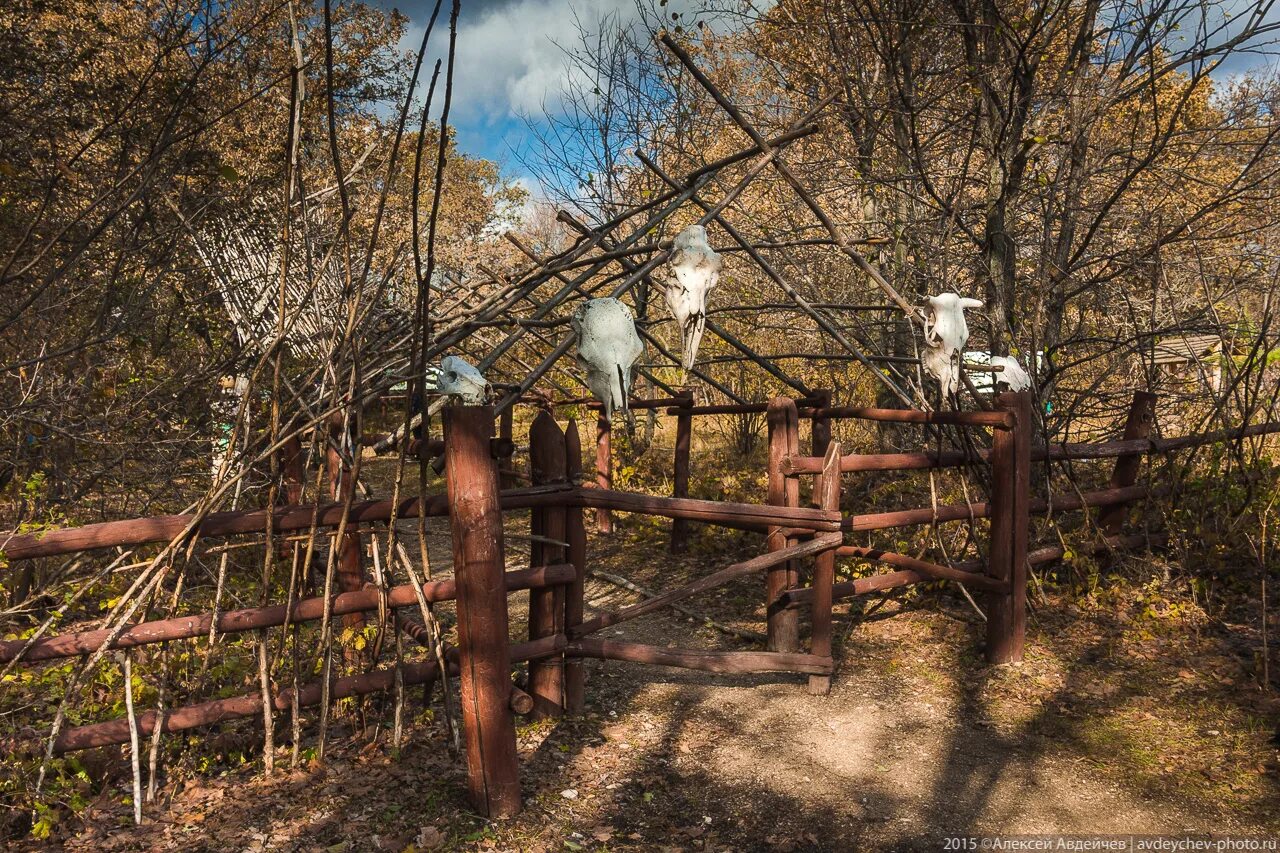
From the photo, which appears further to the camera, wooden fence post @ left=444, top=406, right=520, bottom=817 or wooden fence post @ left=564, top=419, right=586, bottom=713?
wooden fence post @ left=564, top=419, right=586, bottom=713

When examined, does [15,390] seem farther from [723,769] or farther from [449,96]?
[723,769]

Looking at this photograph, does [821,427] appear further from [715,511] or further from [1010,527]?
[715,511]

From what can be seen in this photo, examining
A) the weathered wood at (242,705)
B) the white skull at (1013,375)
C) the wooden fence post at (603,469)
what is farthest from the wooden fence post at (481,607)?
the wooden fence post at (603,469)

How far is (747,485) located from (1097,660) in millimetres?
4362

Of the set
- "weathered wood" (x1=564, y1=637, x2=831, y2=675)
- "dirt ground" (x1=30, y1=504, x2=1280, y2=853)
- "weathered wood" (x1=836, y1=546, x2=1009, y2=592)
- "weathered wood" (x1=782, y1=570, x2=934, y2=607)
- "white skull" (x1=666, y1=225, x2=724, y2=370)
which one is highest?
"white skull" (x1=666, y1=225, x2=724, y2=370)

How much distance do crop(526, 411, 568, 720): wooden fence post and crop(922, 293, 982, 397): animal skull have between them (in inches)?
66.2

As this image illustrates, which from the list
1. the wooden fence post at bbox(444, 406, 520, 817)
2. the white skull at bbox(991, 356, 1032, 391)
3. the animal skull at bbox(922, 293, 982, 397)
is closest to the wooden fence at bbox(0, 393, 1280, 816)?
the wooden fence post at bbox(444, 406, 520, 817)

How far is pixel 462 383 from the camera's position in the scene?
300cm

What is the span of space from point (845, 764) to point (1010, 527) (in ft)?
5.15

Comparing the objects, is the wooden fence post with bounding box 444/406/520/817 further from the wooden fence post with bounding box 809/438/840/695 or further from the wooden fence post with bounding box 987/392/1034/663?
the wooden fence post with bounding box 987/392/1034/663

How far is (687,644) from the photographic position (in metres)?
5.08

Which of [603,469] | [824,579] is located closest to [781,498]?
[824,579]

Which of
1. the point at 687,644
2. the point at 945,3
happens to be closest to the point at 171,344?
the point at 687,644

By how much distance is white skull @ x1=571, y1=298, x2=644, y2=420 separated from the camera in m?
2.78
